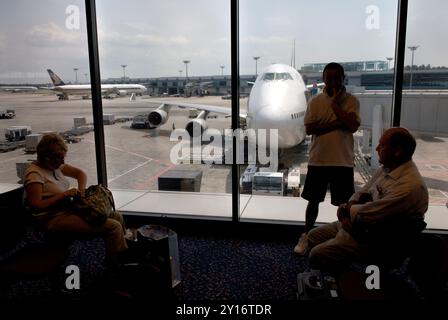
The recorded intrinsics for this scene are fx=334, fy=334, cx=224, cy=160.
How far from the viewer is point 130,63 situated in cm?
380

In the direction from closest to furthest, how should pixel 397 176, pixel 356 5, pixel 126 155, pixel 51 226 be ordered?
pixel 397 176, pixel 51 226, pixel 356 5, pixel 126 155

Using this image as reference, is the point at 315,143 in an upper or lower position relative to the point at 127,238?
upper

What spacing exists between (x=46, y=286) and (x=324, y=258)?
5.43 feet

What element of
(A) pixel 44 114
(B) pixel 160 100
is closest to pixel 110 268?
(A) pixel 44 114

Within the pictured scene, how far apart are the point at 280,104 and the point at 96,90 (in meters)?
3.62

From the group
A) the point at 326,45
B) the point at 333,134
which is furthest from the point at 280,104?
the point at 333,134

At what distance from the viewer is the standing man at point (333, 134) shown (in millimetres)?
2100

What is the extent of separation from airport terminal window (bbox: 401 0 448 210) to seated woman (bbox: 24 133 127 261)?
191 centimetres

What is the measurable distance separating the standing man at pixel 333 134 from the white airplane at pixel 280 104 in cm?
350

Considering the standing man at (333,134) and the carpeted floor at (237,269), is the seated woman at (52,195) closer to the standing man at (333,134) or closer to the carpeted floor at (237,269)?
the carpeted floor at (237,269)

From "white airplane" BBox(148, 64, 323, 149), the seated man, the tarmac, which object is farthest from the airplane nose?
the seated man

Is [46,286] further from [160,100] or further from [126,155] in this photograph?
[160,100]

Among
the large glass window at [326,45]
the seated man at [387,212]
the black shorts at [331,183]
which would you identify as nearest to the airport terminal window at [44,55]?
the large glass window at [326,45]

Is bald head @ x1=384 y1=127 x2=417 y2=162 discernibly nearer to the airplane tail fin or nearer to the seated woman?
the seated woman
